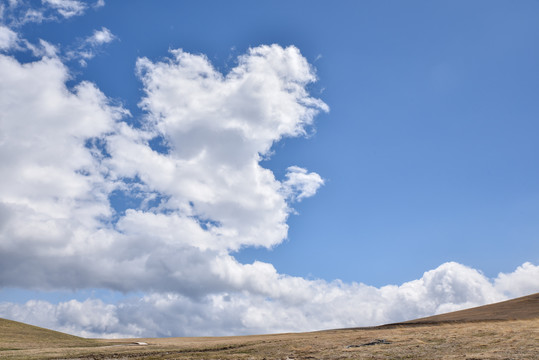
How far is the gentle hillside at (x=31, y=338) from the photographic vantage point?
213 ft

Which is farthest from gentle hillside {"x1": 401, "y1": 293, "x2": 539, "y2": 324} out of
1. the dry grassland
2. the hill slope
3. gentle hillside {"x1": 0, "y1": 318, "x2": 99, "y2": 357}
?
the hill slope

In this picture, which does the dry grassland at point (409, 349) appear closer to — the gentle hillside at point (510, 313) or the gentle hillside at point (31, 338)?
the gentle hillside at point (31, 338)

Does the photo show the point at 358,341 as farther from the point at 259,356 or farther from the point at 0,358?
the point at 0,358

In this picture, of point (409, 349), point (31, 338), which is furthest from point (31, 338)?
point (409, 349)

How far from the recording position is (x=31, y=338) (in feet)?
250

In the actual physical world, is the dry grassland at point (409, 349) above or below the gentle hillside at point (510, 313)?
below

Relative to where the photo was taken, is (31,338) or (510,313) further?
(510,313)

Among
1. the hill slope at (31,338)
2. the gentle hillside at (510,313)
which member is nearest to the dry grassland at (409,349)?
the hill slope at (31,338)

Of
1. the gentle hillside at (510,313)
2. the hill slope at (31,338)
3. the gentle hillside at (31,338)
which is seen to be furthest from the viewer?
the gentle hillside at (510,313)

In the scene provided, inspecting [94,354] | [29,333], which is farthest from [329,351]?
[29,333]

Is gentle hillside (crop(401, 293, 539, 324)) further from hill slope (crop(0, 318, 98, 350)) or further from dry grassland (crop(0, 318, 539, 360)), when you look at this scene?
hill slope (crop(0, 318, 98, 350))

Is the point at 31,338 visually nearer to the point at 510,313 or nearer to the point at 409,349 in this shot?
the point at 409,349

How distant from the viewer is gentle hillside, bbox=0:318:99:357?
6494 cm

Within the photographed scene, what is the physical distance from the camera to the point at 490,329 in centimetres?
5325
